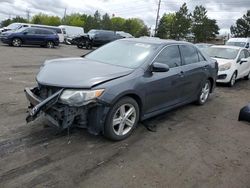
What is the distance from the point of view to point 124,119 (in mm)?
4703

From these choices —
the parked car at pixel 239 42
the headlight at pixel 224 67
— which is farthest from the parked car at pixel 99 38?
the headlight at pixel 224 67

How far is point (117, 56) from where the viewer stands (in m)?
5.56

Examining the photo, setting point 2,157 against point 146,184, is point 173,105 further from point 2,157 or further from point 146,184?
point 2,157

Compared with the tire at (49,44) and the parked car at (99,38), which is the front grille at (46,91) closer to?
the tire at (49,44)

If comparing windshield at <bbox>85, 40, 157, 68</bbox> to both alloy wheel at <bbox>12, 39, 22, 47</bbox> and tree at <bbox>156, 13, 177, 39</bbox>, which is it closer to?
alloy wheel at <bbox>12, 39, 22, 47</bbox>

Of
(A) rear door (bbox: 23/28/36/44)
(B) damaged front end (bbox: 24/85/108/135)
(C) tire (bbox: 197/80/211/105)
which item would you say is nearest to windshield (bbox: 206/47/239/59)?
(C) tire (bbox: 197/80/211/105)

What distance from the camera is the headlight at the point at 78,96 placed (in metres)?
4.16

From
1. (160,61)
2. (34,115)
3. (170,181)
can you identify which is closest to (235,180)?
(170,181)

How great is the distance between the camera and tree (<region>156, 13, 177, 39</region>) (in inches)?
2148

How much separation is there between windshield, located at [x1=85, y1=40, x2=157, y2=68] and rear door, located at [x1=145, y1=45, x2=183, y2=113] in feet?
0.86

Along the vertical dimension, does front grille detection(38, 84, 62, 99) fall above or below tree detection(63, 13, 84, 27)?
below

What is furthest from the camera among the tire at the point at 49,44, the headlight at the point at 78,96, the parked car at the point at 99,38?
the parked car at the point at 99,38

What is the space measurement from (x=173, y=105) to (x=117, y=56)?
145 centimetres

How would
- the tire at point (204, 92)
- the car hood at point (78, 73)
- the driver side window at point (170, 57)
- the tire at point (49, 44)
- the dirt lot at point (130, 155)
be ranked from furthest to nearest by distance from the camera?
the tire at point (49, 44) → the tire at point (204, 92) → the driver side window at point (170, 57) → the car hood at point (78, 73) → the dirt lot at point (130, 155)
